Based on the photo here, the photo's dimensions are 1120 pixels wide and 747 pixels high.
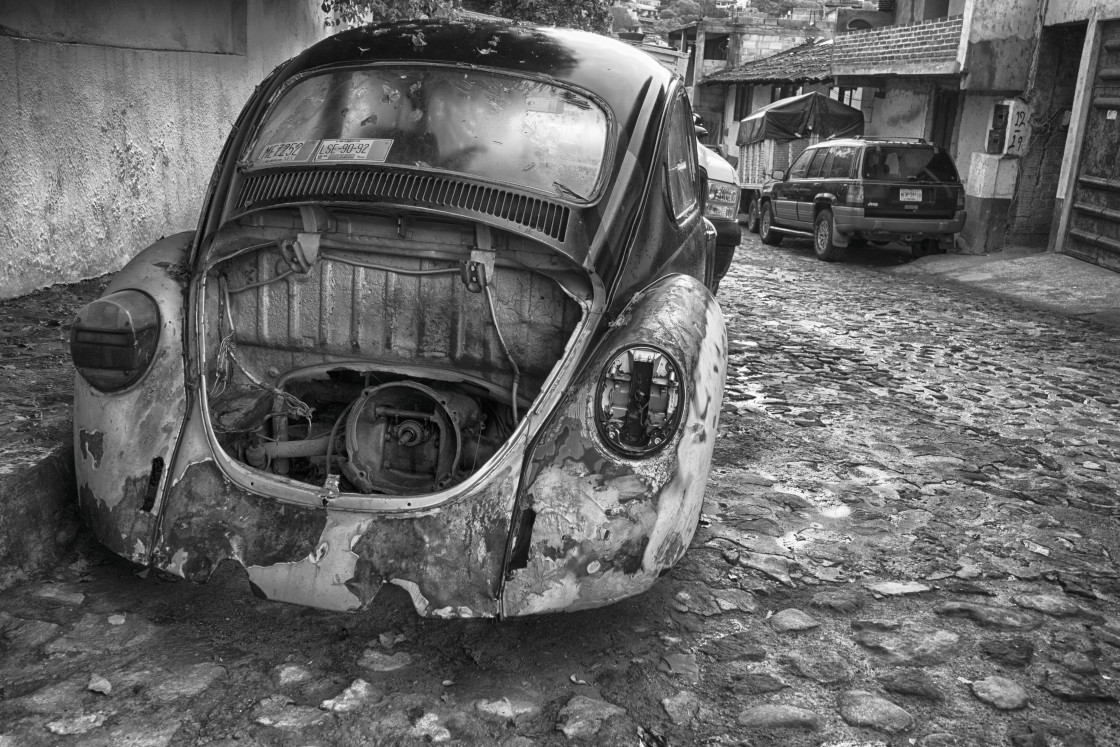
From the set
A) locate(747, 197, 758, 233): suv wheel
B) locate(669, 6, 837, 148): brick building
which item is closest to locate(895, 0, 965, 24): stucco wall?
locate(747, 197, 758, 233): suv wheel

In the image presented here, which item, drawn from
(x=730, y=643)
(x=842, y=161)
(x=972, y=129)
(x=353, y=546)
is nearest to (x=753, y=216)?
(x=972, y=129)

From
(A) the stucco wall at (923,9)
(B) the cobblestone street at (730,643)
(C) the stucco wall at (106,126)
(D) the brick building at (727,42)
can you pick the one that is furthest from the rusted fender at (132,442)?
(D) the brick building at (727,42)

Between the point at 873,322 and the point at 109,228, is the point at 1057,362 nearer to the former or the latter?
the point at 873,322

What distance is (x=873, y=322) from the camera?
9.49 meters

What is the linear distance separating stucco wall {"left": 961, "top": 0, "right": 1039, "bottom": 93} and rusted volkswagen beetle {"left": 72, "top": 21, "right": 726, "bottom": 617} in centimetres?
1259

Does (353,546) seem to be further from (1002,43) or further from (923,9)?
(923,9)

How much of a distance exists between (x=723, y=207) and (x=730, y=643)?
21.5 ft

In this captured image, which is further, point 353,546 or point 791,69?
point 791,69

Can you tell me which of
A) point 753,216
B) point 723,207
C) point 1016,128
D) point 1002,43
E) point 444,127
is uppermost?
point 1002,43

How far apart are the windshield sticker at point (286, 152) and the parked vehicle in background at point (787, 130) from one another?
667 inches

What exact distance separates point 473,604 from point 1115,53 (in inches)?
528

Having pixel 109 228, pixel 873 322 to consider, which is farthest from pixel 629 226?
pixel 873 322

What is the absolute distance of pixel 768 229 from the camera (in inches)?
699

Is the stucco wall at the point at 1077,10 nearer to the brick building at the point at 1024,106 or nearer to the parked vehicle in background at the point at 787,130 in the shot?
the brick building at the point at 1024,106
